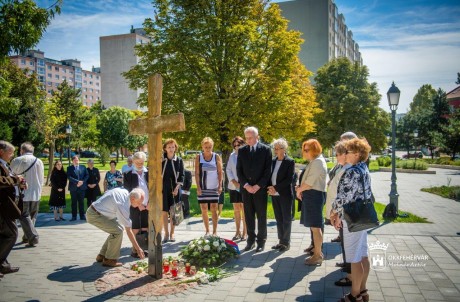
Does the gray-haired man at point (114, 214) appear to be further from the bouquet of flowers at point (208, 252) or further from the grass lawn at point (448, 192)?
the grass lawn at point (448, 192)

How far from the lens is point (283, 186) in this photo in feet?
21.8

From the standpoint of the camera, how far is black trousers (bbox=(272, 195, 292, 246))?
666 cm

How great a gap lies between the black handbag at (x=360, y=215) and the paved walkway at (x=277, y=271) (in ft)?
3.53

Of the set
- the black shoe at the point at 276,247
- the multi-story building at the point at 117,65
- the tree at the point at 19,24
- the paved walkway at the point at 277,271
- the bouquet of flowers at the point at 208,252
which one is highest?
the multi-story building at the point at 117,65

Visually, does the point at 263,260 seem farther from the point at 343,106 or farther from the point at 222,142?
the point at 343,106

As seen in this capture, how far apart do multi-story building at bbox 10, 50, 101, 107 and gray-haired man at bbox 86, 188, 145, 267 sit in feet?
311

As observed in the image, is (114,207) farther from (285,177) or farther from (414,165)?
(414,165)

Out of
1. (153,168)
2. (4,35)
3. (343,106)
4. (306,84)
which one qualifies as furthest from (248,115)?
(343,106)

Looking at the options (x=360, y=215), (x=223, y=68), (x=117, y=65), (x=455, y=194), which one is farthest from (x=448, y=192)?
(x=117, y=65)

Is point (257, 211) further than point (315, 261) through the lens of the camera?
Yes

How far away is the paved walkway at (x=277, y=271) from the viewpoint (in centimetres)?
469

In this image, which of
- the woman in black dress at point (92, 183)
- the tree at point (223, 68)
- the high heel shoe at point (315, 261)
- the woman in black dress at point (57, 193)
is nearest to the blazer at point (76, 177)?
the woman in black dress at point (92, 183)

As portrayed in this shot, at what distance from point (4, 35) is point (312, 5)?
57537 millimetres

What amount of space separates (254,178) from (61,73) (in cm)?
11472
